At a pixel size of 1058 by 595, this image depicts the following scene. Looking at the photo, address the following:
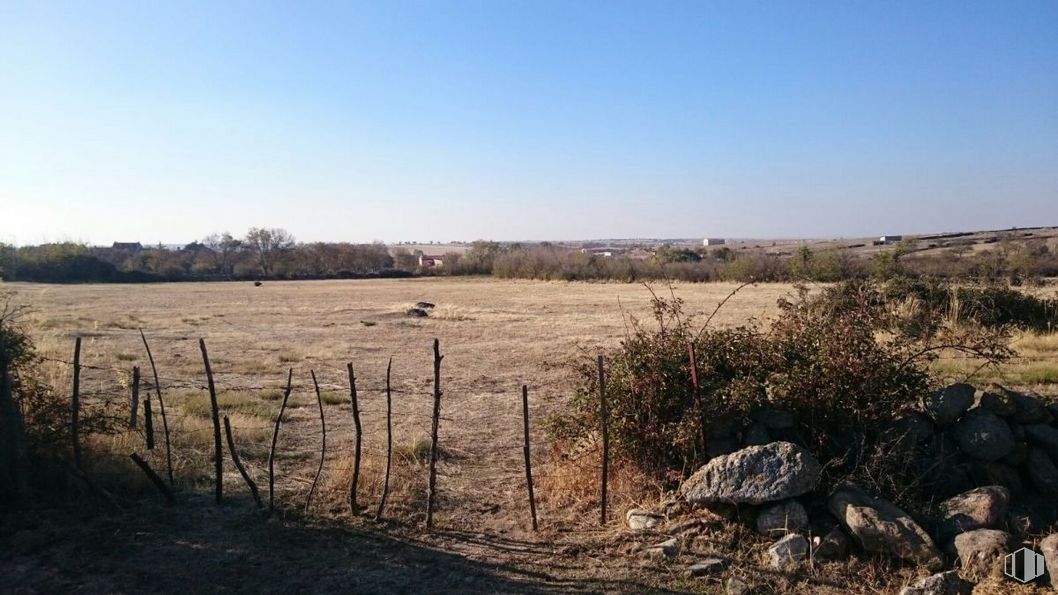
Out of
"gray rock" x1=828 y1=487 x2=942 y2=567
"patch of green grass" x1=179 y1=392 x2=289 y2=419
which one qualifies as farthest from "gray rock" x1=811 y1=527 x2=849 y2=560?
"patch of green grass" x1=179 y1=392 x2=289 y2=419

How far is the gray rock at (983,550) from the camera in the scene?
16.8 feet

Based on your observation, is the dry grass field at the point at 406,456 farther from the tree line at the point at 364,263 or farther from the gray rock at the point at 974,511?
the tree line at the point at 364,263

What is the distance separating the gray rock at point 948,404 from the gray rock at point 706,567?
8.92 feet

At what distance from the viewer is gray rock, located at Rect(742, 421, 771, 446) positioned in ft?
21.1

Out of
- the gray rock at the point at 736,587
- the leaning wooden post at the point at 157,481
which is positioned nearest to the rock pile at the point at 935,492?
the gray rock at the point at 736,587

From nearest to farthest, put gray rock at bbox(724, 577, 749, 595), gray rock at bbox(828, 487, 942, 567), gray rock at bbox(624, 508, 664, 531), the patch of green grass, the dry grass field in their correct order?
1. gray rock at bbox(724, 577, 749, 595)
2. gray rock at bbox(828, 487, 942, 567)
3. the dry grass field
4. gray rock at bbox(624, 508, 664, 531)
5. the patch of green grass

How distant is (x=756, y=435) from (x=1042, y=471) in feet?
8.69

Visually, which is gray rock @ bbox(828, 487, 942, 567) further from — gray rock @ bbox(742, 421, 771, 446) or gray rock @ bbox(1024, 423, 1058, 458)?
gray rock @ bbox(1024, 423, 1058, 458)

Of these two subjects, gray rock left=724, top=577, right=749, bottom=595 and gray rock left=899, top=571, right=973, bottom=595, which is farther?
gray rock left=724, top=577, right=749, bottom=595

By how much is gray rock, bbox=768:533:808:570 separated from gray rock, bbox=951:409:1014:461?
207 centimetres

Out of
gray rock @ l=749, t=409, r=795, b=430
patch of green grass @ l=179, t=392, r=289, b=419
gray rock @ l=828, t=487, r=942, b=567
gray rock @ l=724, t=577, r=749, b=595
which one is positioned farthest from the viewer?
patch of green grass @ l=179, t=392, r=289, b=419

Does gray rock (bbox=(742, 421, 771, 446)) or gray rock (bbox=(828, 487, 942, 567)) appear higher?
gray rock (bbox=(742, 421, 771, 446))

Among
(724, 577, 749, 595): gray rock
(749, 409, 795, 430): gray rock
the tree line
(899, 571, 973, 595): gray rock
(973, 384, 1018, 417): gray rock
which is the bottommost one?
(724, 577, 749, 595): gray rock

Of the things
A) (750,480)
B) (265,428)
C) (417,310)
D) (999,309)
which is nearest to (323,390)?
(265,428)
